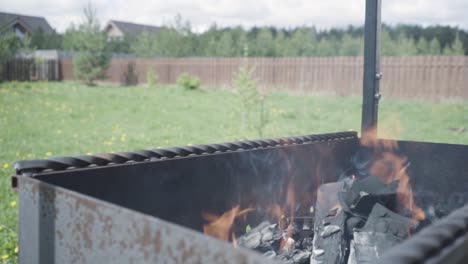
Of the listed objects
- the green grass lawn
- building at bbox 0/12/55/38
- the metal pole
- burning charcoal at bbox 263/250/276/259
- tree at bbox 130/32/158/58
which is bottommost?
the green grass lawn

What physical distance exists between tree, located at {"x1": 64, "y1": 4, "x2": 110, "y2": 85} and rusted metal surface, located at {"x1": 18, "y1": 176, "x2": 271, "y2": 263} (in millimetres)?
24643

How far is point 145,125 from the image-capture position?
863 cm

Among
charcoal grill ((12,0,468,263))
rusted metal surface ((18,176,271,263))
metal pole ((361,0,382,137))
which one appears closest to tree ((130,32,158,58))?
metal pole ((361,0,382,137))

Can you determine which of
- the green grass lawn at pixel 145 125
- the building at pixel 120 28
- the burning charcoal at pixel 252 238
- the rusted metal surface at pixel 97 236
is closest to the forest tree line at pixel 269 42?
the green grass lawn at pixel 145 125

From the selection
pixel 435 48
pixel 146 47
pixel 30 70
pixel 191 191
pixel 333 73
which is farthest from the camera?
pixel 146 47

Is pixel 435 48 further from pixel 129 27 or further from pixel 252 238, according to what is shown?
pixel 129 27

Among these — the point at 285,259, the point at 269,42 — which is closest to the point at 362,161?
the point at 285,259

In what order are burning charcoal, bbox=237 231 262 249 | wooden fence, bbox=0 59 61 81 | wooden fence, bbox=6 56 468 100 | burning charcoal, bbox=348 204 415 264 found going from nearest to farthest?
burning charcoal, bbox=348 204 415 264 < burning charcoal, bbox=237 231 262 249 < wooden fence, bbox=6 56 468 100 < wooden fence, bbox=0 59 61 81

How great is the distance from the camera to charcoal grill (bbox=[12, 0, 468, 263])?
903 mm

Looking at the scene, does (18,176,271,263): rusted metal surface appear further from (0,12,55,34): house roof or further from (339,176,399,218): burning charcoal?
(0,12,55,34): house roof

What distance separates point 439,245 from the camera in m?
0.85

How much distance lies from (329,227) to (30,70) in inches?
1074

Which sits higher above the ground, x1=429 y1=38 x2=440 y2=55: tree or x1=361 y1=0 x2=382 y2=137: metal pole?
x1=429 y1=38 x2=440 y2=55: tree

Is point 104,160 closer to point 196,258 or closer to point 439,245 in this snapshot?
point 196,258
